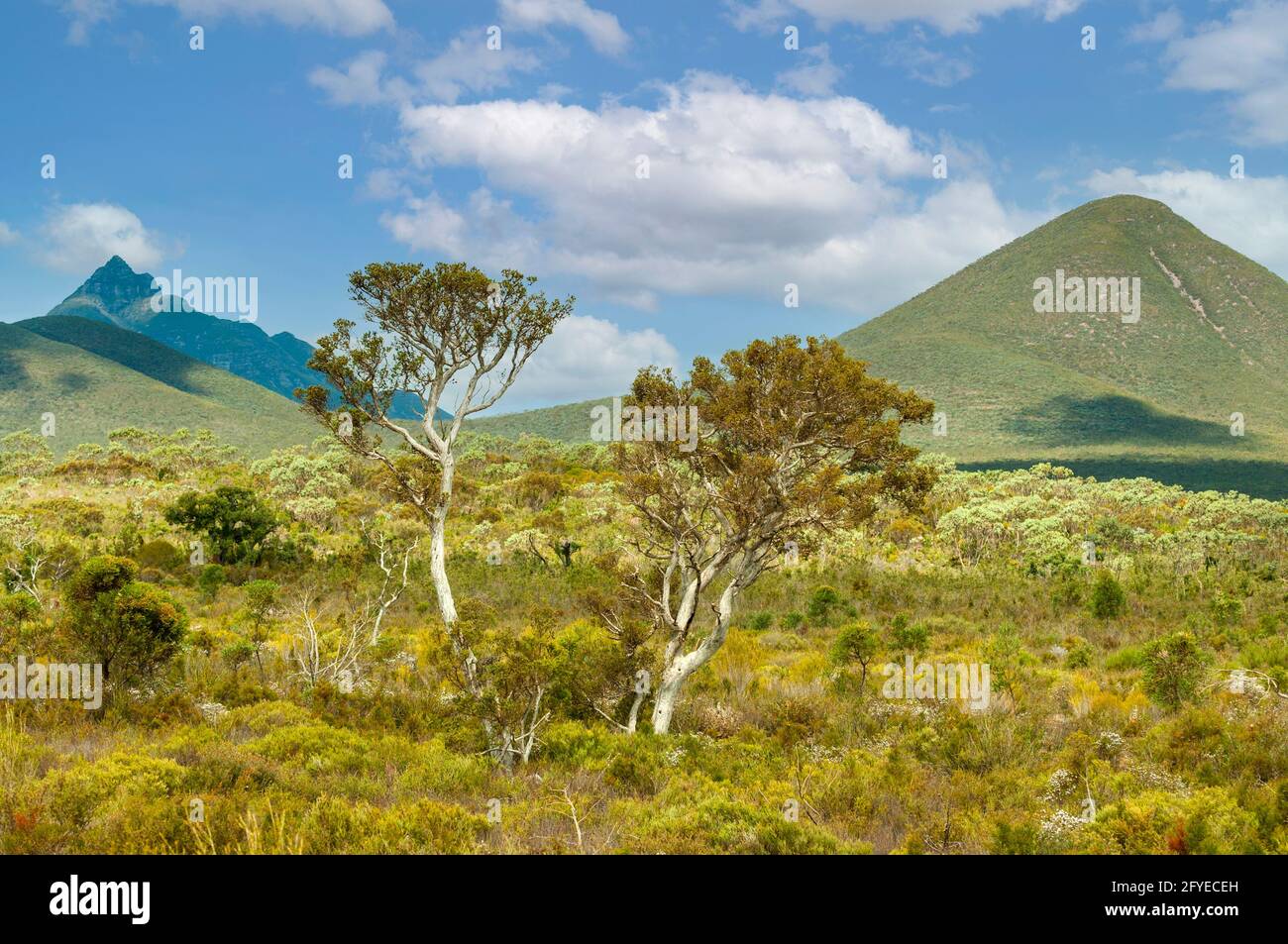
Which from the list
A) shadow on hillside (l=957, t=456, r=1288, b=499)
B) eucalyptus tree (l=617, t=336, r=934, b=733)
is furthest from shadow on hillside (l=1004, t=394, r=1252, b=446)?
eucalyptus tree (l=617, t=336, r=934, b=733)

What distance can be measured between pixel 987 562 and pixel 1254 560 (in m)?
9.69

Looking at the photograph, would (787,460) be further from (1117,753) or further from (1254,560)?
(1254,560)

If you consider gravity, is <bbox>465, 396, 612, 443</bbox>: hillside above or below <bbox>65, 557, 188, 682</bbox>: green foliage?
above

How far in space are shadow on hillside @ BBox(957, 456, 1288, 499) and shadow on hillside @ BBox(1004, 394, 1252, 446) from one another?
29.8 ft

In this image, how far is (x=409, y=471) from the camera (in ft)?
43.4

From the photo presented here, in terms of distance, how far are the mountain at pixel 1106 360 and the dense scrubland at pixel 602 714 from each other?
63.0 meters

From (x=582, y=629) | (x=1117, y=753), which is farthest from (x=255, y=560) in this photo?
(x=1117, y=753)

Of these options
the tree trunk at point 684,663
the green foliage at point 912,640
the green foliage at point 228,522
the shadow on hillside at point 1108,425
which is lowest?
the green foliage at point 912,640

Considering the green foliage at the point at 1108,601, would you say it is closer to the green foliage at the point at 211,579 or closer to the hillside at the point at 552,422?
the green foliage at the point at 211,579

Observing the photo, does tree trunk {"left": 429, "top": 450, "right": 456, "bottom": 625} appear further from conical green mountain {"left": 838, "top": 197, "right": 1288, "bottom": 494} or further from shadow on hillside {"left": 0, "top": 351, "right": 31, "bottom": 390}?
shadow on hillside {"left": 0, "top": 351, "right": 31, "bottom": 390}

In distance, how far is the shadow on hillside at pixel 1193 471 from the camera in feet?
235

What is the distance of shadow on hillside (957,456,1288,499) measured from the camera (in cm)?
7162

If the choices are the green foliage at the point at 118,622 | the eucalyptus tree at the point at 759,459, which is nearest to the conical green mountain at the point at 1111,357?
the eucalyptus tree at the point at 759,459
